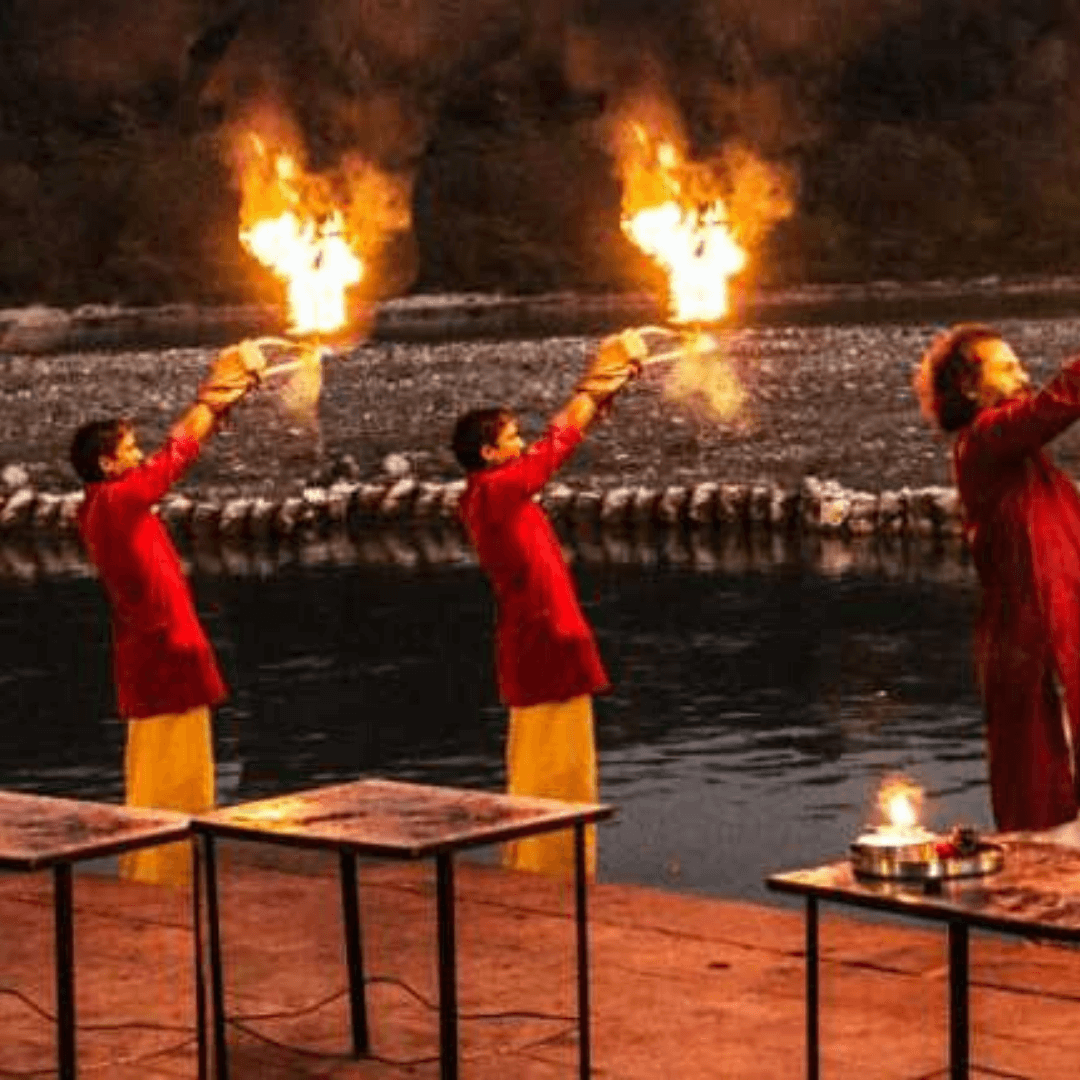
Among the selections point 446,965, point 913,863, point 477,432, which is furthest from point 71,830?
point 477,432

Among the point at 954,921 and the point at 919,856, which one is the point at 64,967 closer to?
the point at 919,856

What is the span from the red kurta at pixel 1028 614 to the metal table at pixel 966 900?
2.17 metres

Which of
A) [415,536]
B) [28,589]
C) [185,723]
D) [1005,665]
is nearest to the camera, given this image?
[1005,665]

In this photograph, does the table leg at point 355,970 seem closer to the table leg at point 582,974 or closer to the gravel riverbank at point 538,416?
the table leg at point 582,974

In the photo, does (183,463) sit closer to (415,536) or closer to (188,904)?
(188,904)

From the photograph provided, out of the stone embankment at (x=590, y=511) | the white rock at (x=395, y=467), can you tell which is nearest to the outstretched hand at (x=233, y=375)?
the stone embankment at (x=590, y=511)

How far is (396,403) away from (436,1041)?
80.4 metres

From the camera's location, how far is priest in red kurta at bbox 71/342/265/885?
37.7 feet

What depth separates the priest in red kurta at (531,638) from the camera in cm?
1113

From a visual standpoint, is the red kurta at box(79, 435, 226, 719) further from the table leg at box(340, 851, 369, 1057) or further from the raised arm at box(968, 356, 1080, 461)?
the raised arm at box(968, 356, 1080, 461)

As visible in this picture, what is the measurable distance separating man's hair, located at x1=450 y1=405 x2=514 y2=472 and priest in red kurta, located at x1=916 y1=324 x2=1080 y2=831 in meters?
1.89

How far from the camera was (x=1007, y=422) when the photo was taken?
9.38 m

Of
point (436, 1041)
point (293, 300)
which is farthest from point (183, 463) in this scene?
point (436, 1041)

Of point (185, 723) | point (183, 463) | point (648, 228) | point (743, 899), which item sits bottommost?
point (743, 899)
